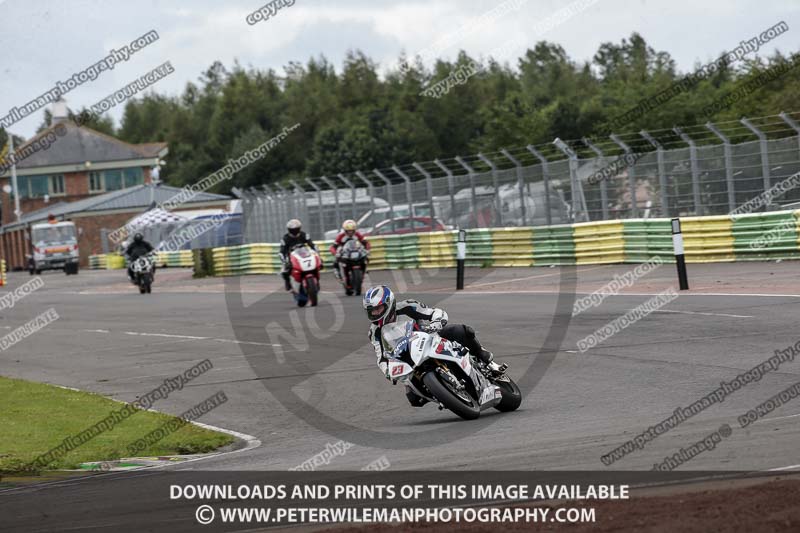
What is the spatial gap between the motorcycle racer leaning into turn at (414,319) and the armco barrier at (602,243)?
47.1 ft

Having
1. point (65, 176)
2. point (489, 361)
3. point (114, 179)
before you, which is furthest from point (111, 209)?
point (489, 361)

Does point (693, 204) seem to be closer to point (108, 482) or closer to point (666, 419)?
point (666, 419)

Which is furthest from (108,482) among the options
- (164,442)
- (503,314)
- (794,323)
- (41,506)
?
(503,314)

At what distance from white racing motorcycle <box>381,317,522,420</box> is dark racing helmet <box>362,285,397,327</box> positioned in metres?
0.08

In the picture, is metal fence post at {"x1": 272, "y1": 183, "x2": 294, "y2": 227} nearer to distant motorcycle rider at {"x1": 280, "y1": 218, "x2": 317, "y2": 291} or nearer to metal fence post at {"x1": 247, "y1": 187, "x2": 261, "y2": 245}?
metal fence post at {"x1": 247, "y1": 187, "x2": 261, "y2": 245}

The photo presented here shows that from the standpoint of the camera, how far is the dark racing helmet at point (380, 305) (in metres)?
10.4

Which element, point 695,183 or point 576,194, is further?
point 576,194

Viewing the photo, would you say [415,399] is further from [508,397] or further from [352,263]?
[352,263]

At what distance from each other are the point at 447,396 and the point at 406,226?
25984mm

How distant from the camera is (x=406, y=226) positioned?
1415 inches

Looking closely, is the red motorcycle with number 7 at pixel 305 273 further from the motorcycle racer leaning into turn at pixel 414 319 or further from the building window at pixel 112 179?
the building window at pixel 112 179

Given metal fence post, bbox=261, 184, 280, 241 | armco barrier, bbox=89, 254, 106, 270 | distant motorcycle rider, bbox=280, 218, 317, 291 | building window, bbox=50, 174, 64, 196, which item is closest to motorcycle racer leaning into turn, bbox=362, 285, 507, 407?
distant motorcycle rider, bbox=280, 218, 317, 291

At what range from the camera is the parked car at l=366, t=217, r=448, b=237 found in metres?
35.0

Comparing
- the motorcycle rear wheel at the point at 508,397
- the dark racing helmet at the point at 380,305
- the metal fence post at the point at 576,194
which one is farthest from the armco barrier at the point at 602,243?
the dark racing helmet at the point at 380,305
